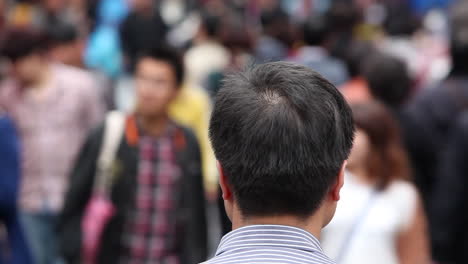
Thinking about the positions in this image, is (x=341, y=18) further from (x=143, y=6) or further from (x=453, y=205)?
(x=143, y=6)

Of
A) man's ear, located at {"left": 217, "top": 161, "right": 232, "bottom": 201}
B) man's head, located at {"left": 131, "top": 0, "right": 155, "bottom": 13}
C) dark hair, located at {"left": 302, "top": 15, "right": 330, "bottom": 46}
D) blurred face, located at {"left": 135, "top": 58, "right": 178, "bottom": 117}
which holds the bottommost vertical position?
man's head, located at {"left": 131, "top": 0, "right": 155, "bottom": 13}

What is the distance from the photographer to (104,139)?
16.1 ft

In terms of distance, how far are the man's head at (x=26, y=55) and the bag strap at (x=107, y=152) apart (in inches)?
73.8

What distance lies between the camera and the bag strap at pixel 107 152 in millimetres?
4910

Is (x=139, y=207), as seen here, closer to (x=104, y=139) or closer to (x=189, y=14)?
(x=104, y=139)

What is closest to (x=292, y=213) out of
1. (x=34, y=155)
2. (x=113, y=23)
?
(x=34, y=155)

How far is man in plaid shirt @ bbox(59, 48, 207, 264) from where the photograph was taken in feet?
16.0

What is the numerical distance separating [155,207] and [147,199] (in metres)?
0.06

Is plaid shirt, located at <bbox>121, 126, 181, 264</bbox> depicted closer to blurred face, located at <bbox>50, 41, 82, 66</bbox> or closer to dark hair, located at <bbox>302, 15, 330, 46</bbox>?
dark hair, located at <bbox>302, 15, 330, 46</bbox>

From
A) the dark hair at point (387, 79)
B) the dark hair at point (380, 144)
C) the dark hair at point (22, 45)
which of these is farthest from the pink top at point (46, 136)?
the dark hair at point (380, 144)

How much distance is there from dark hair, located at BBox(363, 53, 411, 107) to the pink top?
2.04 metres

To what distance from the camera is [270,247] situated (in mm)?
1934

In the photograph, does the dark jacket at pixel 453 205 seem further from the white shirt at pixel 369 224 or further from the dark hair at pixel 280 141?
the dark hair at pixel 280 141

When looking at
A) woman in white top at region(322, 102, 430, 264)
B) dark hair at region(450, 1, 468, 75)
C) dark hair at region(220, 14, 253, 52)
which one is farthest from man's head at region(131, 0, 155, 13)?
woman in white top at region(322, 102, 430, 264)
